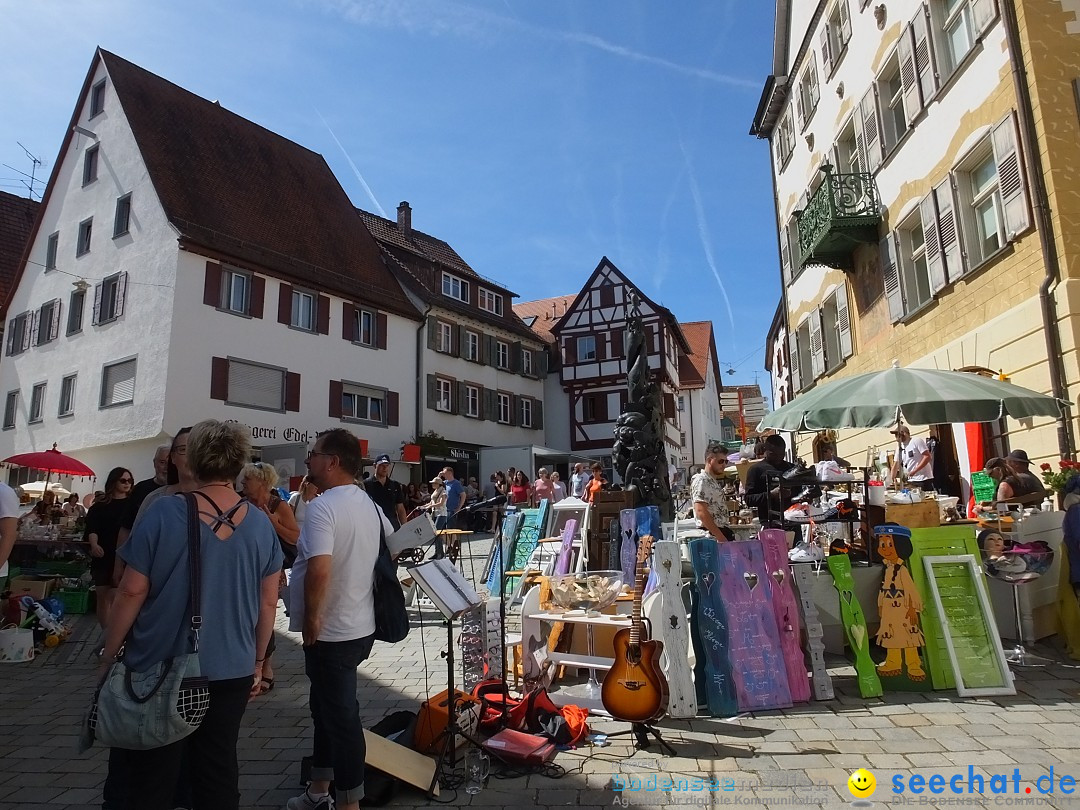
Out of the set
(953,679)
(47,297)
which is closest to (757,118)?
(953,679)

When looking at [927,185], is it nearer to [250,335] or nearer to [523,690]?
[523,690]

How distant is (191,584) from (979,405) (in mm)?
6729

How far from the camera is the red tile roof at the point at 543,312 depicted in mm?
40803

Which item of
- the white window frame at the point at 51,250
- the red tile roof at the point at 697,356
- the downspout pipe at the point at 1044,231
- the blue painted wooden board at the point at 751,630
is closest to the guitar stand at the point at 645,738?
the blue painted wooden board at the point at 751,630

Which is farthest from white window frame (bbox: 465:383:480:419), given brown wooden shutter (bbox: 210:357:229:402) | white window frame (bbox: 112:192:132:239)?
white window frame (bbox: 112:192:132:239)

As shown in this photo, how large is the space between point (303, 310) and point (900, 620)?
21325 mm

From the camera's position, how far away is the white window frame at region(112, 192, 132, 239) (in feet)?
70.8

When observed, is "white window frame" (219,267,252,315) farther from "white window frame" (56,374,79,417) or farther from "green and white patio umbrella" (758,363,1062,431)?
"green and white patio umbrella" (758,363,1062,431)

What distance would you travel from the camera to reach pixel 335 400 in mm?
23547

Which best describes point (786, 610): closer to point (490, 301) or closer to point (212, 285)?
point (212, 285)

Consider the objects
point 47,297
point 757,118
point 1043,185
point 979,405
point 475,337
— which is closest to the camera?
point 979,405

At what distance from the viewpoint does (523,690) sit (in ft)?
17.3

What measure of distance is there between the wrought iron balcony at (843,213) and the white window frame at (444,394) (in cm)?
1667

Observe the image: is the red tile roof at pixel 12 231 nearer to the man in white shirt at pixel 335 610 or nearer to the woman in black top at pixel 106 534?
the woman in black top at pixel 106 534
